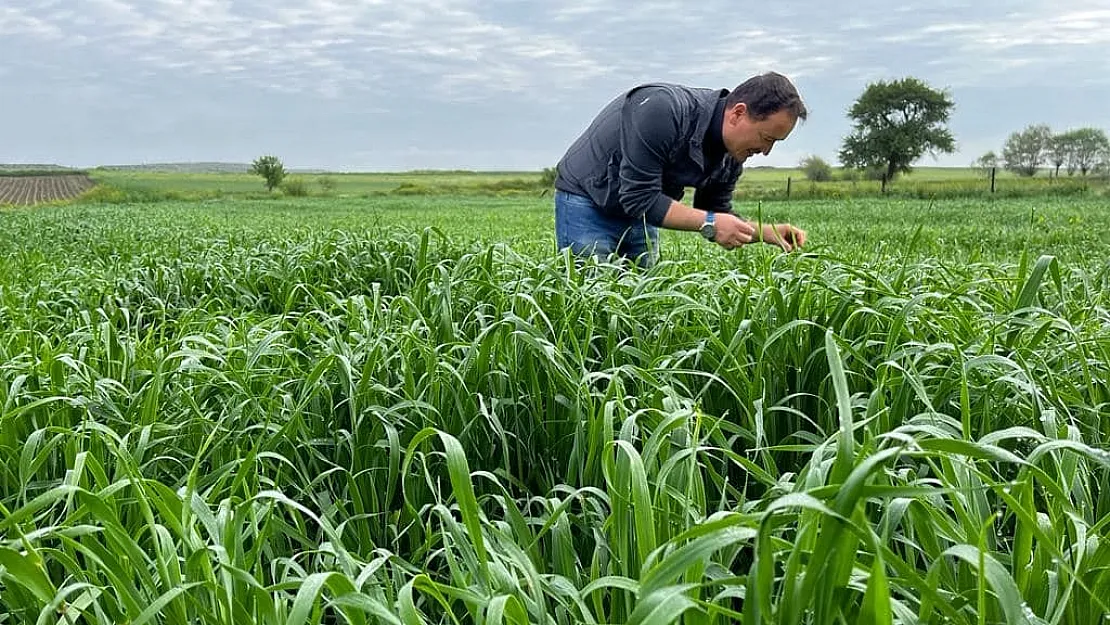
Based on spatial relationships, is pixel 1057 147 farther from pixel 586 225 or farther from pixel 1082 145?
pixel 586 225

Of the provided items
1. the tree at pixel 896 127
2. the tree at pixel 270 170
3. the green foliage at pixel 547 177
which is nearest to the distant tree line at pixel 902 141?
the tree at pixel 896 127

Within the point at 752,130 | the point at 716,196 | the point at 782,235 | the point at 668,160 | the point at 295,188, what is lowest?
the point at 782,235

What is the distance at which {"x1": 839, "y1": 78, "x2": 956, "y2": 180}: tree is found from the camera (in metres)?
54.0

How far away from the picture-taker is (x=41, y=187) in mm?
56781

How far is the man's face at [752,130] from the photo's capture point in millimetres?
3141

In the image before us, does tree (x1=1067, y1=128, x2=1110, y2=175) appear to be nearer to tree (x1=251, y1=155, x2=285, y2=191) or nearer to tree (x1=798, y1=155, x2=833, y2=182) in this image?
tree (x1=798, y1=155, x2=833, y2=182)

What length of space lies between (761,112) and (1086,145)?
69852mm

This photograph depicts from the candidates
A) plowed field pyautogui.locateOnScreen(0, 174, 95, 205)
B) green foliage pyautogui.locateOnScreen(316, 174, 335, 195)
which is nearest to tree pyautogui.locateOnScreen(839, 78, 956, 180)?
green foliage pyautogui.locateOnScreen(316, 174, 335, 195)

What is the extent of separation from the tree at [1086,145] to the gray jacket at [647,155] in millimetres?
62017

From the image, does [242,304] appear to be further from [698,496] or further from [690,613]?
[690,613]

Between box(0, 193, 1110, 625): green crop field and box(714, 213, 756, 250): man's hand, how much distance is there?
167 mm

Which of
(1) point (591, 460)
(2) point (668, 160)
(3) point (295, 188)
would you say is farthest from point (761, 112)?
(3) point (295, 188)

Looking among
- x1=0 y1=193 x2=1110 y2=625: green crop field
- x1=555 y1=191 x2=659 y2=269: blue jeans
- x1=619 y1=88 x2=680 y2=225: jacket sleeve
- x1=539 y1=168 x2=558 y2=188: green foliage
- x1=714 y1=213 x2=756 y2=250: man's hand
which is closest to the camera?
x1=0 y1=193 x2=1110 y2=625: green crop field

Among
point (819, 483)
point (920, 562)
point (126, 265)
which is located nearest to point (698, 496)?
point (819, 483)
